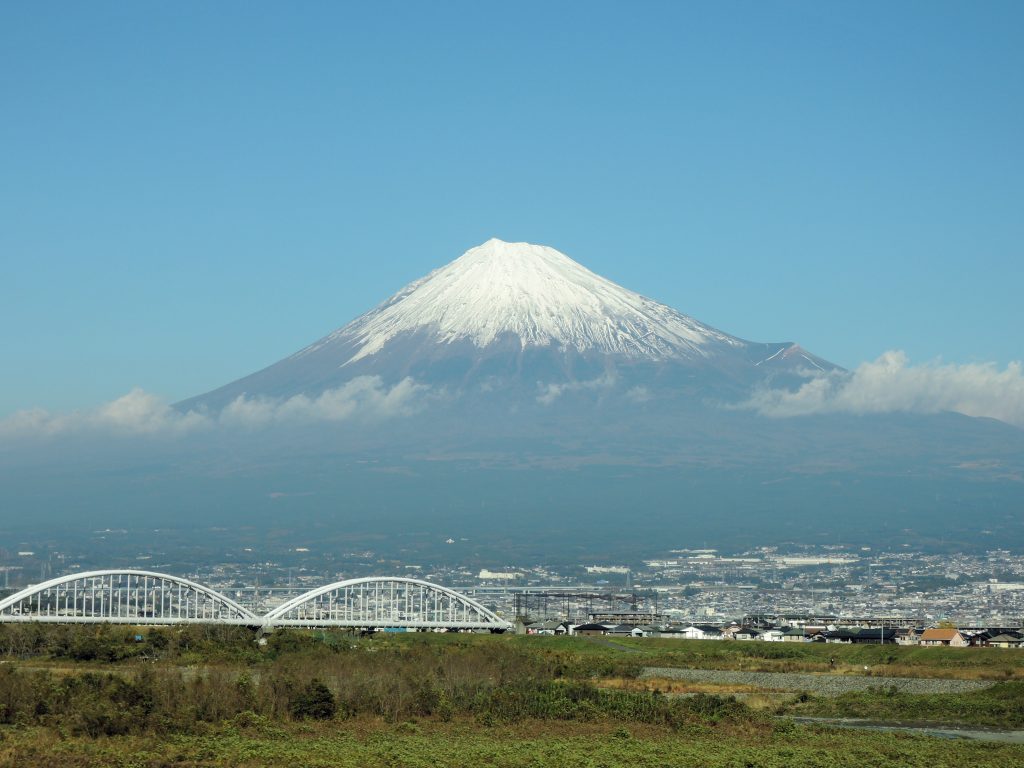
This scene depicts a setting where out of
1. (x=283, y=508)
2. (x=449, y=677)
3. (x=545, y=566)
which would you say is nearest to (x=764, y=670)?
(x=449, y=677)

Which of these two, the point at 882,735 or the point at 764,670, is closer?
the point at 882,735

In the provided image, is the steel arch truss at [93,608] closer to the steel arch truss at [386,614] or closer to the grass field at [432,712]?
the steel arch truss at [386,614]

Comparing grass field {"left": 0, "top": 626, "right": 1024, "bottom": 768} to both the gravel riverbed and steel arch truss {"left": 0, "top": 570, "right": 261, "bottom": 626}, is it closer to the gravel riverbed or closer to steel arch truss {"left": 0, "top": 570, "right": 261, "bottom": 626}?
the gravel riverbed

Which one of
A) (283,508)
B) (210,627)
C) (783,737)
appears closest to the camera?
(783,737)

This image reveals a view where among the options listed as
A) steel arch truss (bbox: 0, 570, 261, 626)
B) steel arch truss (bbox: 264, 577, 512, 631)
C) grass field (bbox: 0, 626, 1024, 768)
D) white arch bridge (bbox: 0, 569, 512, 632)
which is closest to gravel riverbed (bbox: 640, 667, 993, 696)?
grass field (bbox: 0, 626, 1024, 768)

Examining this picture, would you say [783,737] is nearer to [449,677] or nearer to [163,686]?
[449,677]

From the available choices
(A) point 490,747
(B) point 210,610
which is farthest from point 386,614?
(A) point 490,747
